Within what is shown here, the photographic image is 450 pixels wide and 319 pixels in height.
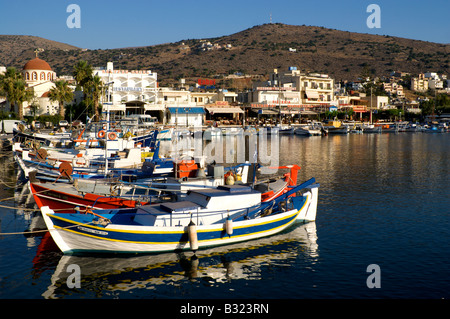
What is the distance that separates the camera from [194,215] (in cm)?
2261

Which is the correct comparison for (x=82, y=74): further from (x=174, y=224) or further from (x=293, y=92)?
(x=293, y=92)

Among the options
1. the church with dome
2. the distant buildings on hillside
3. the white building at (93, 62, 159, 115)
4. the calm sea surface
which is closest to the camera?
the calm sea surface

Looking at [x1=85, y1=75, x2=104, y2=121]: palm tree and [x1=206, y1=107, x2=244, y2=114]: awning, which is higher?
[x1=85, y1=75, x2=104, y2=121]: palm tree

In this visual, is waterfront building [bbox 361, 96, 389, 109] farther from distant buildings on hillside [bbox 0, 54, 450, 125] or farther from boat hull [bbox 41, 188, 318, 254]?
boat hull [bbox 41, 188, 318, 254]

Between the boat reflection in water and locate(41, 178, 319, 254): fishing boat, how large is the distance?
507 mm

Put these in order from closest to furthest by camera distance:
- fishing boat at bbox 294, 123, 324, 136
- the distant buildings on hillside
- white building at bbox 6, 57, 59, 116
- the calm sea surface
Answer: the calm sea surface < white building at bbox 6, 57, 59, 116 < the distant buildings on hillside < fishing boat at bbox 294, 123, 324, 136

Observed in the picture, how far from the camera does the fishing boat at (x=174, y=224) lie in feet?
68.2

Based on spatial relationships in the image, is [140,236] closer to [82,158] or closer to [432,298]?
[432,298]

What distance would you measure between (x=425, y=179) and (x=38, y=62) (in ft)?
345

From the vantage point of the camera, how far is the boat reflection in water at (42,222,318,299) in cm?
1855

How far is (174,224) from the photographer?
Result: 22.1 m

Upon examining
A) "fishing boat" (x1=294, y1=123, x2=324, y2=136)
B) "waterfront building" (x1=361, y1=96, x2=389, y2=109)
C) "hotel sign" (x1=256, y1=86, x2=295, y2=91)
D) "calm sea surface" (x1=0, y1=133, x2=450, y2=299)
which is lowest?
"calm sea surface" (x1=0, y1=133, x2=450, y2=299)

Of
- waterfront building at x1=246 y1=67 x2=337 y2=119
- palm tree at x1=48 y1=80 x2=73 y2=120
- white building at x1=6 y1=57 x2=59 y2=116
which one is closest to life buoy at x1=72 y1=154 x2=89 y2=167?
palm tree at x1=48 y1=80 x2=73 y2=120
